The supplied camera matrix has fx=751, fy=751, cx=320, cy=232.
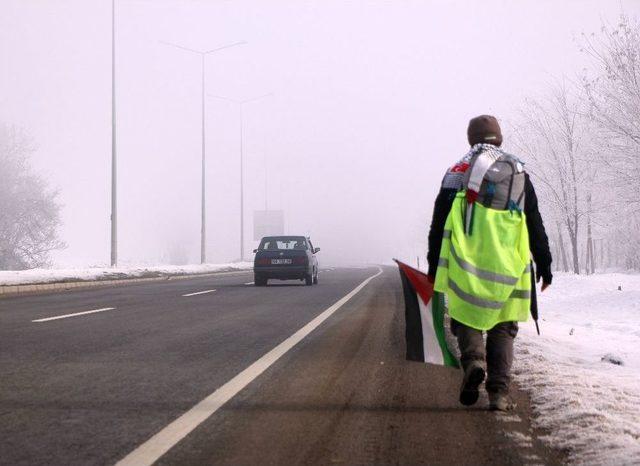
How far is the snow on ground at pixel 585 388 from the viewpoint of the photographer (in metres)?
3.88

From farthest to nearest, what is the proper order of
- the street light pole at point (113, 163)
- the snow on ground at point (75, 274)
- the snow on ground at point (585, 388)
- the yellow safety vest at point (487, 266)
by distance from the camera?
the street light pole at point (113, 163) → the snow on ground at point (75, 274) → the yellow safety vest at point (487, 266) → the snow on ground at point (585, 388)

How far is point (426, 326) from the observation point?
17.3ft

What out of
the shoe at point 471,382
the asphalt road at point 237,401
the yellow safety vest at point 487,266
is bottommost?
the asphalt road at point 237,401

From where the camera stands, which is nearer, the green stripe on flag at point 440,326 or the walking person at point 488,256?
the walking person at point 488,256

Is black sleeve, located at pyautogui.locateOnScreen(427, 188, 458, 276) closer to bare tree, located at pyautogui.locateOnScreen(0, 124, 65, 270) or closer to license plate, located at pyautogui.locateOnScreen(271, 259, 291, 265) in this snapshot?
license plate, located at pyautogui.locateOnScreen(271, 259, 291, 265)

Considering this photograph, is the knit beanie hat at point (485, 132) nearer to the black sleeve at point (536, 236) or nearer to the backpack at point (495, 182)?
the backpack at point (495, 182)

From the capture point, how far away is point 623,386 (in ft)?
17.1

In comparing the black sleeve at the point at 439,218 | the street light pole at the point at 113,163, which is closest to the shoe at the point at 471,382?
the black sleeve at the point at 439,218

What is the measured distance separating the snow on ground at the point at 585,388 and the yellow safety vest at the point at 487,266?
0.69m

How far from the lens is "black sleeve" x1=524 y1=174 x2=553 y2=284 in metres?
4.82

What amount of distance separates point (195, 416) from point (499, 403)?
1913mm

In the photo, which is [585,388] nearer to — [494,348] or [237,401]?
[494,348]

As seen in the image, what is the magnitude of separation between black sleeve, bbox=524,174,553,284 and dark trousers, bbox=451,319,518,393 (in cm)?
43

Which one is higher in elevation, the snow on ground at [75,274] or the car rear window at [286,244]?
the car rear window at [286,244]
